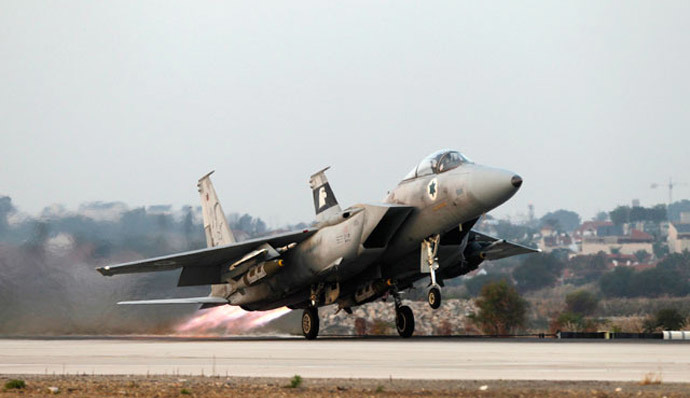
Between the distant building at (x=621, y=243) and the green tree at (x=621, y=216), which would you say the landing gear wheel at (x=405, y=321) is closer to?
the distant building at (x=621, y=243)

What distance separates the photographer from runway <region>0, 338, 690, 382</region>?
34.0 ft

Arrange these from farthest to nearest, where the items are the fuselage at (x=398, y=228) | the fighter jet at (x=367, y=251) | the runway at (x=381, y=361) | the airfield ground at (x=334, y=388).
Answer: the fighter jet at (x=367, y=251), the fuselage at (x=398, y=228), the runway at (x=381, y=361), the airfield ground at (x=334, y=388)

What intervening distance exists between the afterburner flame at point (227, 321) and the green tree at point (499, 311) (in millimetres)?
15684

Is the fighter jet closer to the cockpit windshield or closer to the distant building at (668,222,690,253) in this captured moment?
the cockpit windshield

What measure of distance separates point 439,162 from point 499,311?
21.7 m

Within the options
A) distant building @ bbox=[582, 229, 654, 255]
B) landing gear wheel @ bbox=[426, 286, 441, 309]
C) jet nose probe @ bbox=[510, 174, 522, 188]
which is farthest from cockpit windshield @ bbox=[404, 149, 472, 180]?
distant building @ bbox=[582, 229, 654, 255]

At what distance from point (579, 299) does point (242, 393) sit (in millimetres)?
37952

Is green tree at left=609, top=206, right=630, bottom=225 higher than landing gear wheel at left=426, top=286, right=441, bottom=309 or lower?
higher

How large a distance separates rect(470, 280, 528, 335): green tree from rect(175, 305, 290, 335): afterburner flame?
51.5 ft

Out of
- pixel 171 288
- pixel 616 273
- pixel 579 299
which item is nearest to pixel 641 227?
pixel 616 273

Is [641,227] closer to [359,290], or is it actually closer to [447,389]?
[359,290]

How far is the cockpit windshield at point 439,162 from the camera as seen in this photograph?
18297mm

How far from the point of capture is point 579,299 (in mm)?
44594

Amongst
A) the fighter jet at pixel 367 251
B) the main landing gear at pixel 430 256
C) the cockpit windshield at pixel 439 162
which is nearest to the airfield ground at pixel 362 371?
the main landing gear at pixel 430 256
